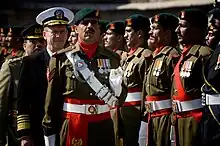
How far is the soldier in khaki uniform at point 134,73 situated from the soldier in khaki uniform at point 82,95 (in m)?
1.86

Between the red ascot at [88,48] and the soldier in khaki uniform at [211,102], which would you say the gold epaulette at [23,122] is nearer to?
the red ascot at [88,48]

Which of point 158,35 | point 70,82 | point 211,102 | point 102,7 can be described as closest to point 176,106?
point 211,102

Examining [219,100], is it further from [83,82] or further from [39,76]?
[39,76]

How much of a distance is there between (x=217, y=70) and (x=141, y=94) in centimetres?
184

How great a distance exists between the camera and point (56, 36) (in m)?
6.54

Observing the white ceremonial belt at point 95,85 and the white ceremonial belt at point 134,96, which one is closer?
the white ceremonial belt at point 95,85

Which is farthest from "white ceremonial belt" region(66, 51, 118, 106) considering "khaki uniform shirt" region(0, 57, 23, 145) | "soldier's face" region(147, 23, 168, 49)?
"soldier's face" region(147, 23, 168, 49)

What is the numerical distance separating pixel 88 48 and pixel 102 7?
11.1 meters

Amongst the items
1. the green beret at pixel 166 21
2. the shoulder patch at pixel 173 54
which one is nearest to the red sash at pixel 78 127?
the shoulder patch at pixel 173 54

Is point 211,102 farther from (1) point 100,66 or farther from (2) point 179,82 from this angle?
(1) point 100,66

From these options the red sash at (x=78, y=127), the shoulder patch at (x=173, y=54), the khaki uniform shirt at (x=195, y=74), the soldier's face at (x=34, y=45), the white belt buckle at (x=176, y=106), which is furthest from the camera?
the soldier's face at (x=34, y=45)

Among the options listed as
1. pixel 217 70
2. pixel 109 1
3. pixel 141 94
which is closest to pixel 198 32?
pixel 217 70

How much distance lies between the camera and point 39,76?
6.26 metres

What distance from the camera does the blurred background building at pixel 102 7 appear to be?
46.2ft
